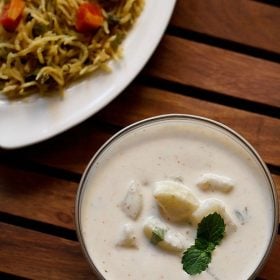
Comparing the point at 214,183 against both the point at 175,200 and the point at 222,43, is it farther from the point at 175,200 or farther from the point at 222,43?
the point at 222,43

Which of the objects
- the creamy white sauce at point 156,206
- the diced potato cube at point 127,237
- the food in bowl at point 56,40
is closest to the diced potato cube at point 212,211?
the creamy white sauce at point 156,206

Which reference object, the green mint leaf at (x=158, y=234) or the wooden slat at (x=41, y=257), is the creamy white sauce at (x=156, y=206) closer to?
the green mint leaf at (x=158, y=234)

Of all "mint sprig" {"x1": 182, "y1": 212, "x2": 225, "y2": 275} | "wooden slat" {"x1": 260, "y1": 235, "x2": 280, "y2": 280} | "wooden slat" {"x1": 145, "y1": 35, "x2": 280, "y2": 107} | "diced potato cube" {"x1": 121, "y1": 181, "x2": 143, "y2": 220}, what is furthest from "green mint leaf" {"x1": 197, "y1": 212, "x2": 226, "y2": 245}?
"wooden slat" {"x1": 145, "y1": 35, "x2": 280, "y2": 107}

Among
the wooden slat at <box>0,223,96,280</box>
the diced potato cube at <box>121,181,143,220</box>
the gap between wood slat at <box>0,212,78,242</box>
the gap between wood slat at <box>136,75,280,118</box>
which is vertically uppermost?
the gap between wood slat at <box>136,75,280,118</box>

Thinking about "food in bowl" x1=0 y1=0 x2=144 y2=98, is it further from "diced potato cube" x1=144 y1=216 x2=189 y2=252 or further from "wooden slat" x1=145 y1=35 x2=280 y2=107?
"diced potato cube" x1=144 y1=216 x2=189 y2=252

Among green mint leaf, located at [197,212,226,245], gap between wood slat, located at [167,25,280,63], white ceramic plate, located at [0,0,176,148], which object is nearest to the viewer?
green mint leaf, located at [197,212,226,245]

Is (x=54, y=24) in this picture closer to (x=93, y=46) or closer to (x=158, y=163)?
(x=93, y=46)

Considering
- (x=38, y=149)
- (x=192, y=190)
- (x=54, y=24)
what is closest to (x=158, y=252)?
(x=192, y=190)
